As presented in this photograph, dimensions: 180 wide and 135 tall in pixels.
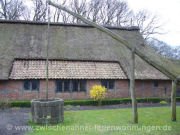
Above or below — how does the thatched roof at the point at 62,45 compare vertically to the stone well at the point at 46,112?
above

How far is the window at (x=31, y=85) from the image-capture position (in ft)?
80.3

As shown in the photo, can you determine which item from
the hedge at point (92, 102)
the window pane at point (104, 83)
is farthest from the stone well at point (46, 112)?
the window pane at point (104, 83)

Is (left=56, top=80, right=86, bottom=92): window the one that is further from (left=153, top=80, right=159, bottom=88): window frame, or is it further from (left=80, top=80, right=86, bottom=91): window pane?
(left=153, top=80, right=159, bottom=88): window frame

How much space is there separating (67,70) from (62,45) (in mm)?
3728

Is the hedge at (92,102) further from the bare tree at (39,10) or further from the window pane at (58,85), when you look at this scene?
the bare tree at (39,10)

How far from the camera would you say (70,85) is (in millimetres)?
25406

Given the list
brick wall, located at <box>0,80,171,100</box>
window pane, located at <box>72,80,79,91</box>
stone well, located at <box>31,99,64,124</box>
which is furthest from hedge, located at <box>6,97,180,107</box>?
stone well, located at <box>31,99,64,124</box>

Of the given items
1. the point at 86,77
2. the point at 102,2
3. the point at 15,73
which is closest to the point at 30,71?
the point at 15,73

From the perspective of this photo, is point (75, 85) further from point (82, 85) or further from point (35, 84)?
point (35, 84)

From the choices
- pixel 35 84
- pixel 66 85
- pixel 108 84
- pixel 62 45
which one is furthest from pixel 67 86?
pixel 62 45

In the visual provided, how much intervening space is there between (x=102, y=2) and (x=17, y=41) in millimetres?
27943

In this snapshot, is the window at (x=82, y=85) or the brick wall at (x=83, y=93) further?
the window at (x=82, y=85)

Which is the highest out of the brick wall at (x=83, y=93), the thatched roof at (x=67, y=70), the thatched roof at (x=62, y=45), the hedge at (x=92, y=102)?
the thatched roof at (x=62, y=45)

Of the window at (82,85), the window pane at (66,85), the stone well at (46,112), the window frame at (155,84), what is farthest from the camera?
the window frame at (155,84)
